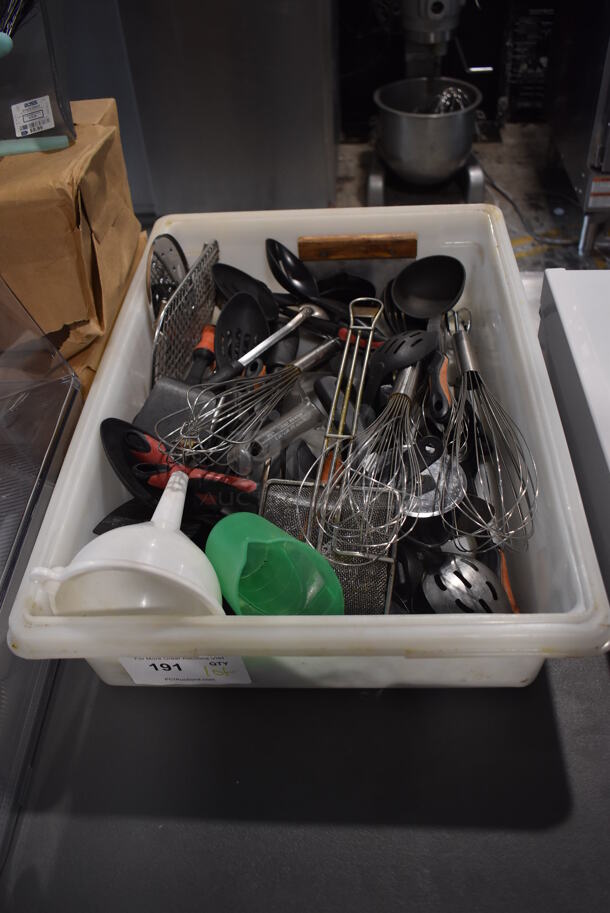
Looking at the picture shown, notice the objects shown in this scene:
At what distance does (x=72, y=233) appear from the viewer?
0.64 meters

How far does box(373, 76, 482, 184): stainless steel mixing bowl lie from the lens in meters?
1.28

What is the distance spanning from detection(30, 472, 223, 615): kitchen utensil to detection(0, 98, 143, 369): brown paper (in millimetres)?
285

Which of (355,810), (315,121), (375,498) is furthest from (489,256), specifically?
(315,121)

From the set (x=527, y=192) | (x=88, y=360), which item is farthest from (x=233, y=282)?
(x=527, y=192)

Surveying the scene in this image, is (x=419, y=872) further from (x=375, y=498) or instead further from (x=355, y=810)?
(x=375, y=498)

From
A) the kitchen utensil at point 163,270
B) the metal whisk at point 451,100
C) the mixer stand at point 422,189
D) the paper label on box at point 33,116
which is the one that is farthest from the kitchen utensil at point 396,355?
the metal whisk at point 451,100

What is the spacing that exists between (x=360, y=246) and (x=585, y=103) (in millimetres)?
653

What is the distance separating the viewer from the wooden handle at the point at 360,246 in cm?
80

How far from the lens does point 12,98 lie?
0.69 meters

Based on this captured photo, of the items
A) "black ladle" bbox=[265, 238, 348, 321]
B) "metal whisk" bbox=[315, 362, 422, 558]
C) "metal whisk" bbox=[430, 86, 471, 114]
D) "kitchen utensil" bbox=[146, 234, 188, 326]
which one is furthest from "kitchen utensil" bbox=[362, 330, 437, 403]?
"metal whisk" bbox=[430, 86, 471, 114]

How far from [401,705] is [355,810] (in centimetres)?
8

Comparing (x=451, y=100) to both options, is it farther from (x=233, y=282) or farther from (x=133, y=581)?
(x=133, y=581)

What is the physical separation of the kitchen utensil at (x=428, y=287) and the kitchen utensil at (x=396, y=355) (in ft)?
0.35

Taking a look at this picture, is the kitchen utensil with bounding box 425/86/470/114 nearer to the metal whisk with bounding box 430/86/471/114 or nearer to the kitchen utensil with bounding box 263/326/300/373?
the metal whisk with bounding box 430/86/471/114
